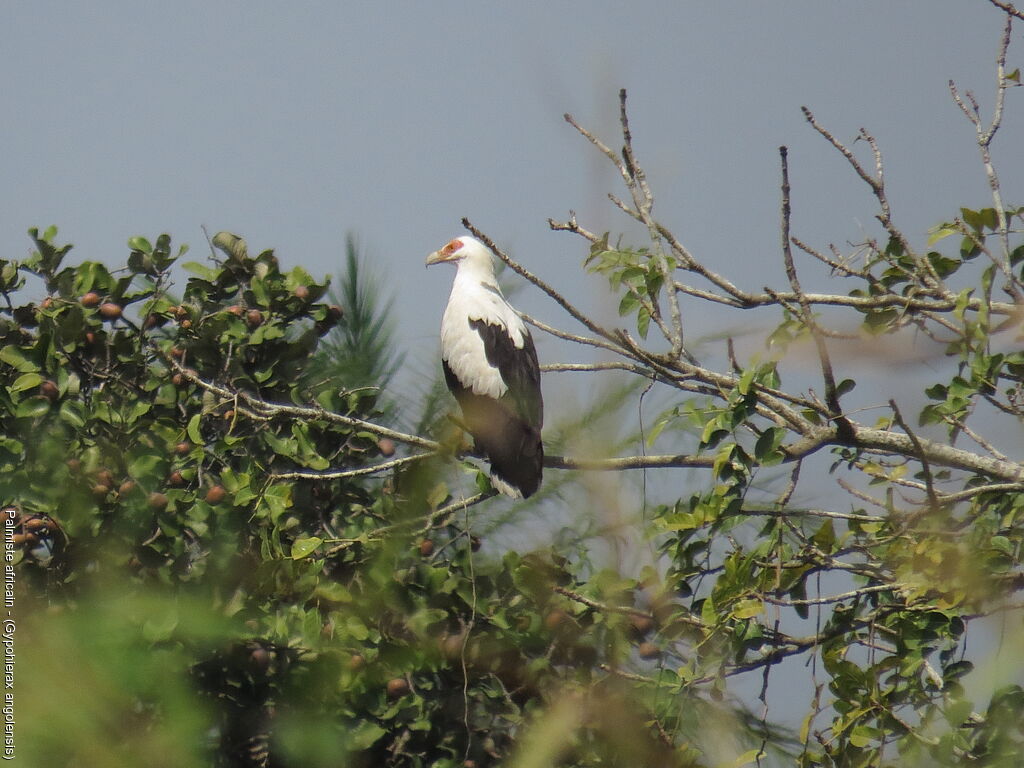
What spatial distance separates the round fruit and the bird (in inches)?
39.4

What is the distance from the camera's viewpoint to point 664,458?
3043mm

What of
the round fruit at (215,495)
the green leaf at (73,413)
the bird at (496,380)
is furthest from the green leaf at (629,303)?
the green leaf at (73,413)

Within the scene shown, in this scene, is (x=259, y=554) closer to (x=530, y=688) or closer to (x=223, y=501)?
(x=223, y=501)

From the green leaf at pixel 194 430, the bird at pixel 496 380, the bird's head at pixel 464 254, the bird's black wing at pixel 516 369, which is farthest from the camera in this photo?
the bird's head at pixel 464 254

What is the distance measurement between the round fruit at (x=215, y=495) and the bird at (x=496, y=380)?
1001 mm

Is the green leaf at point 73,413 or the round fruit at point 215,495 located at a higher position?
the green leaf at point 73,413

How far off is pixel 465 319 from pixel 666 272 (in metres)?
2.49

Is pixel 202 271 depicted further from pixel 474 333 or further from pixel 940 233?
pixel 940 233

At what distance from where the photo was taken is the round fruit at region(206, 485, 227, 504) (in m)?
3.67

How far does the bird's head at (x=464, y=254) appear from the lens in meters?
5.72

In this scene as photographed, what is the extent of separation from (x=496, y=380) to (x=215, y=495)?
4.89 feet

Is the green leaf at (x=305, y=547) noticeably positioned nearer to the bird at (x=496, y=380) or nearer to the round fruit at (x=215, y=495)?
the round fruit at (x=215, y=495)

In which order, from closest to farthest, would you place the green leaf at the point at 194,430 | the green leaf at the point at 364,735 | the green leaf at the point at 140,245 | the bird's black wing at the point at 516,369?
the green leaf at the point at 194,430 < the green leaf at the point at 364,735 < the green leaf at the point at 140,245 < the bird's black wing at the point at 516,369

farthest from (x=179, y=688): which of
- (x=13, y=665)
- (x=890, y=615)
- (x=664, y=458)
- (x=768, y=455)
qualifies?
(x=890, y=615)
